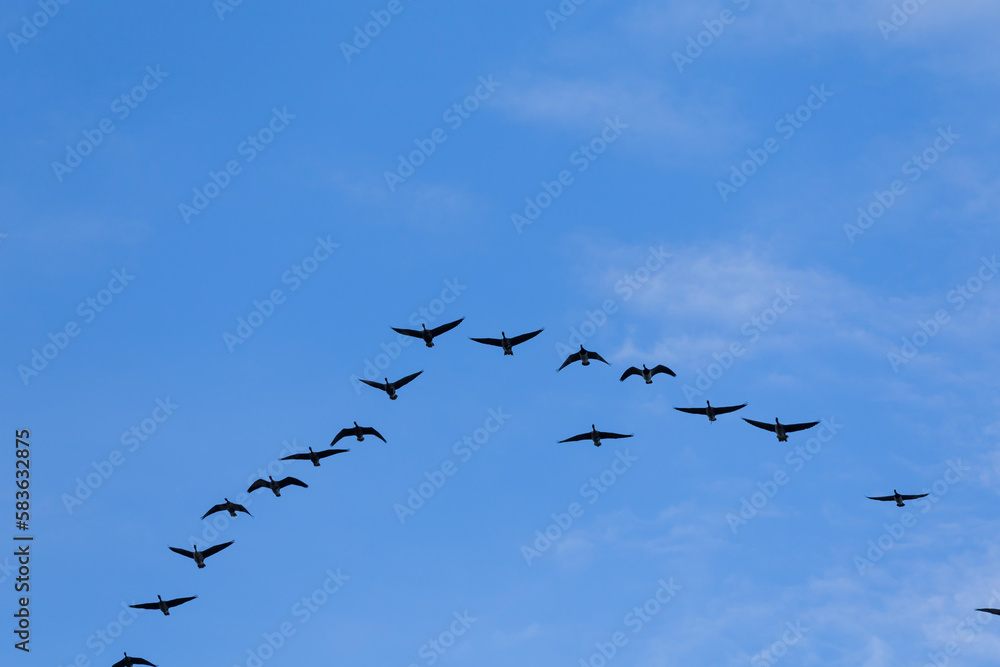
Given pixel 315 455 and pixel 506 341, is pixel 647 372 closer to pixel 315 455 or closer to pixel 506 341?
pixel 506 341

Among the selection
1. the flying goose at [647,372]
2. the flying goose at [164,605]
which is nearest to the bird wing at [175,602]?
the flying goose at [164,605]

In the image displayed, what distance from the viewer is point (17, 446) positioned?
8650 centimetres

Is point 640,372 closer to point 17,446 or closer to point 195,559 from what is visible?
point 195,559

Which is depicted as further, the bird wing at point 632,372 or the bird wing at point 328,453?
the bird wing at point 328,453

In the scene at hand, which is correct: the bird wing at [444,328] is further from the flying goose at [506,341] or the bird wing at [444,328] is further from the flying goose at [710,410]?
the flying goose at [710,410]

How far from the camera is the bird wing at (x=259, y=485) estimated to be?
95.1 meters

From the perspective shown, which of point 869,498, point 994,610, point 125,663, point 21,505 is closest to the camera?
point 994,610

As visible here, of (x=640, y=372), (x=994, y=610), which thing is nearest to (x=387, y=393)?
(x=640, y=372)

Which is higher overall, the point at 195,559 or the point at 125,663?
the point at 195,559

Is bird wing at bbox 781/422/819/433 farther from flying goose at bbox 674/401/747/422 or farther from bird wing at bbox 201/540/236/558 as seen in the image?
bird wing at bbox 201/540/236/558

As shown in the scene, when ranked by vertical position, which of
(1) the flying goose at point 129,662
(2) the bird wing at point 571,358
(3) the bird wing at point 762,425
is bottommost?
(1) the flying goose at point 129,662

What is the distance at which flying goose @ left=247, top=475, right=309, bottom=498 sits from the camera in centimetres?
9581

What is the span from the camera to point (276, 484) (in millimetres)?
97312

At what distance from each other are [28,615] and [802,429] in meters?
63.6
